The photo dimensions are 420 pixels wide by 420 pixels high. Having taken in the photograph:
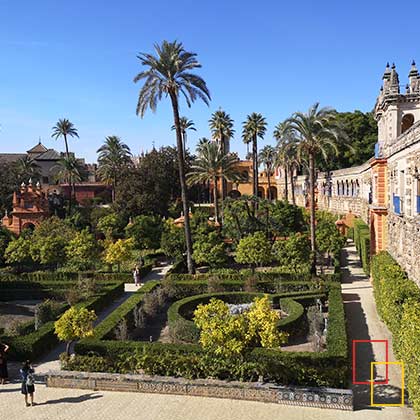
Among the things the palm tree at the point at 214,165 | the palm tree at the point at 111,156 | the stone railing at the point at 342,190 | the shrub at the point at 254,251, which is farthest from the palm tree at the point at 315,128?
the palm tree at the point at 111,156

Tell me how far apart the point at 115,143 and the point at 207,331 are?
5263 centimetres

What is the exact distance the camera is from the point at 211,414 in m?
12.7

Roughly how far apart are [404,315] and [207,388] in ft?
20.7

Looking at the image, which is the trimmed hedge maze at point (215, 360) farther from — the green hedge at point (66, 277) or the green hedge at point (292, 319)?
the green hedge at point (66, 277)

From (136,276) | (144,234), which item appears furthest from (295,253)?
(144,234)

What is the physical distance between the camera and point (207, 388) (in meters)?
13.9

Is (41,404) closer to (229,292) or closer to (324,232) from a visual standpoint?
(229,292)

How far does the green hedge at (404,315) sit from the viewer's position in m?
10.8

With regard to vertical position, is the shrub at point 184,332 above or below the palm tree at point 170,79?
below

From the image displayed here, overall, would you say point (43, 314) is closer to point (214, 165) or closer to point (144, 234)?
point (144, 234)

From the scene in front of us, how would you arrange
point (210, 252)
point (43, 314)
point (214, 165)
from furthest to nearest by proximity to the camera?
point (214, 165) → point (210, 252) → point (43, 314)

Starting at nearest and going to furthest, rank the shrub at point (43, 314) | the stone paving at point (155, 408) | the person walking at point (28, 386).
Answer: the stone paving at point (155, 408), the person walking at point (28, 386), the shrub at point (43, 314)

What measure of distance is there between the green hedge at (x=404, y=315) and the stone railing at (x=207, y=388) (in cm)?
217

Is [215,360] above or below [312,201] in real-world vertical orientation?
below
